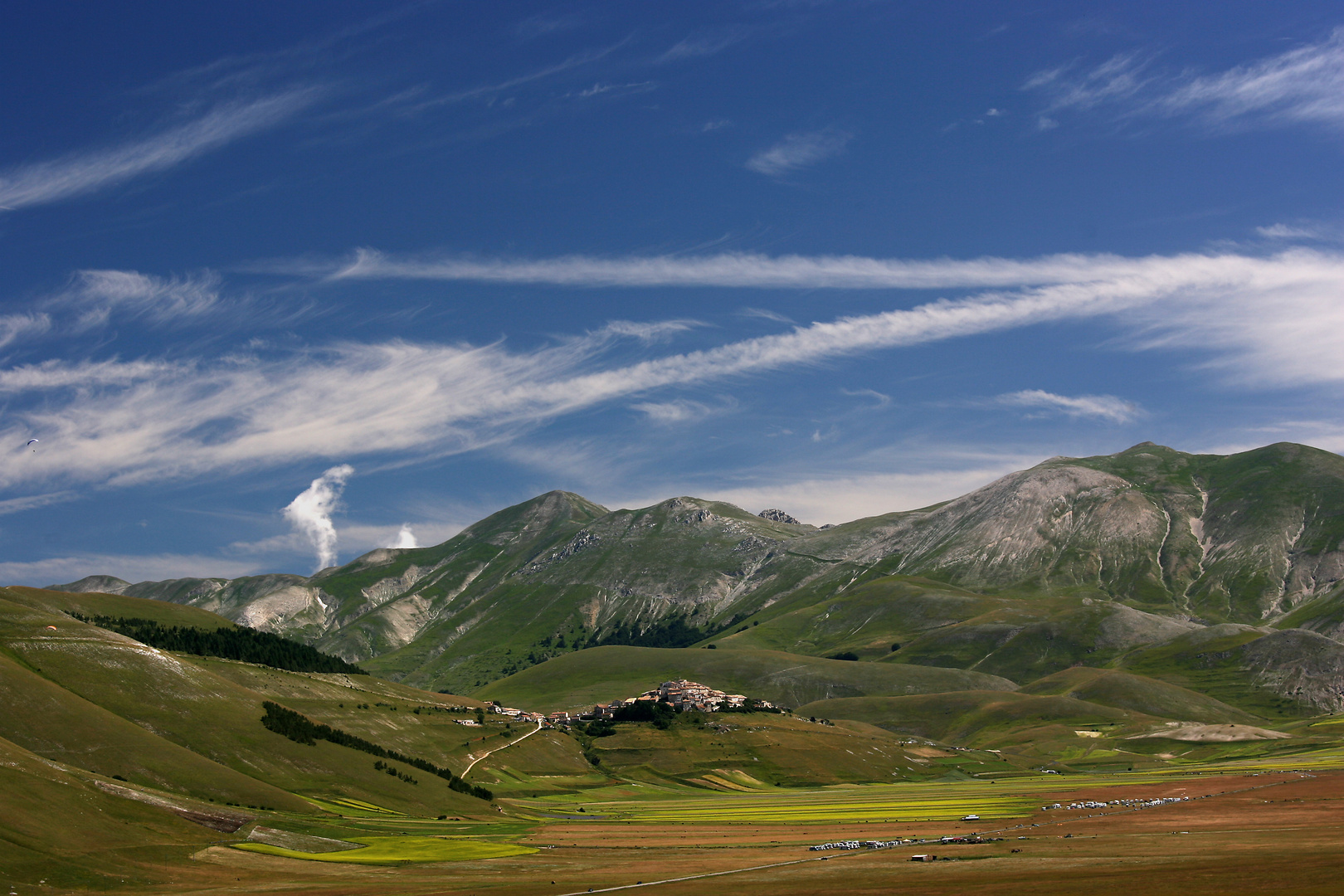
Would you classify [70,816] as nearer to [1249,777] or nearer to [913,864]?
[913,864]

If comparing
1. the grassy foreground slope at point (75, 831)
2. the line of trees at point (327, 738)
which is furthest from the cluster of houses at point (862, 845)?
the line of trees at point (327, 738)

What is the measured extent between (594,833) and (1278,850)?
78195 millimetres

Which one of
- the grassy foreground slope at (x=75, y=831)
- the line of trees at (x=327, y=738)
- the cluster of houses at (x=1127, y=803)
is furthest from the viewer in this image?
the line of trees at (x=327, y=738)

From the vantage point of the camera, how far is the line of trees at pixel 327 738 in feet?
519

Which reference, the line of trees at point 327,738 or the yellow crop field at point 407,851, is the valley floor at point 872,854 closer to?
the yellow crop field at point 407,851

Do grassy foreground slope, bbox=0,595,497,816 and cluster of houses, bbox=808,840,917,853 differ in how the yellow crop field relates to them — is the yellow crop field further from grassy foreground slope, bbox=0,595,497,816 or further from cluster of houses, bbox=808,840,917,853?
cluster of houses, bbox=808,840,917,853

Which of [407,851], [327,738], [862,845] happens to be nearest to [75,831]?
[407,851]

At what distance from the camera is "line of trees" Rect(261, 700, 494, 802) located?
158125 millimetres

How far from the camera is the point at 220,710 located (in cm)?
15500

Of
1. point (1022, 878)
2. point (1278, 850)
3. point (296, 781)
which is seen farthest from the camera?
point (296, 781)

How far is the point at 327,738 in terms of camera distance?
537 ft

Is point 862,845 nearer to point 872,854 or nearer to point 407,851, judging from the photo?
point 872,854

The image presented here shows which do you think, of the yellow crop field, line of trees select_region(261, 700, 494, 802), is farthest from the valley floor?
line of trees select_region(261, 700, 494, 802)

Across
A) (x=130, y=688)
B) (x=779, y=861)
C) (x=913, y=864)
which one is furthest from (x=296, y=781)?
(x=913, y=864)
